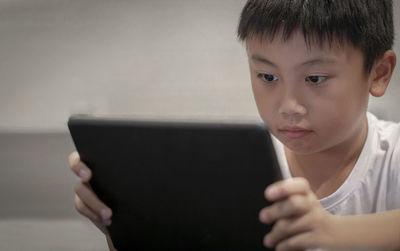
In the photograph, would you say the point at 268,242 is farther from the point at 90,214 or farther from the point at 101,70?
the point at 101,70

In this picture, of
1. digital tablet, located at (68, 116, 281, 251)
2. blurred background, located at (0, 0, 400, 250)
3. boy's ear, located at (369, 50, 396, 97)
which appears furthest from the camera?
blurred background, located at (0, 0, 400, 250)

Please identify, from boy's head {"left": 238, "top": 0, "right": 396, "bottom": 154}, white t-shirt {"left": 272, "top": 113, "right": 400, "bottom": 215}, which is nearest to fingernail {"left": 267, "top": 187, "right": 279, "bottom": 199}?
boy's head {"left": 238, "top": 0, "right": 396, "bottom": 154}

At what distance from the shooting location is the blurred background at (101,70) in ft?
3.23

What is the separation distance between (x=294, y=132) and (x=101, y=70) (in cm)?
51

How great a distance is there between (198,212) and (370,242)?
191 mm

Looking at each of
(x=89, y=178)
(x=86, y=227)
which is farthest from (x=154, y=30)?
(x=89, y=178)

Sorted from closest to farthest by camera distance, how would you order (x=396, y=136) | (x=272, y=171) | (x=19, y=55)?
(x=272, y=171) → (x=396, y=136) → (x=19, y=55)

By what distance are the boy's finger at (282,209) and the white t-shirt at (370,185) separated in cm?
26

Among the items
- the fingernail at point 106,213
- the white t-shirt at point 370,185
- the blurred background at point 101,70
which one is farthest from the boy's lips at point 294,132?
the blurred background at point 101,70

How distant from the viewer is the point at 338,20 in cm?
67

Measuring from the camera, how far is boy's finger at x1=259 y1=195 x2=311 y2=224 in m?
0.52

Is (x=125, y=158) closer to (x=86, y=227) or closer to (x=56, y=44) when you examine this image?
(x=86, y=227)

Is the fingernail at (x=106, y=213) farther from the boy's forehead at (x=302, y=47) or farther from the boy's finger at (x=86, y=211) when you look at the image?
the boy's forehead at (x=302, y=47)

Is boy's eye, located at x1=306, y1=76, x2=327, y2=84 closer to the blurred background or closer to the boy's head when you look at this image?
the boy's head
